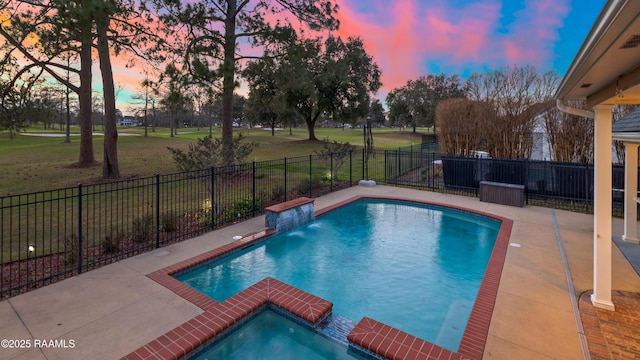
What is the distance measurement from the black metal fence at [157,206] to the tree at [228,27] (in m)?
2.41

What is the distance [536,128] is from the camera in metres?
12.9

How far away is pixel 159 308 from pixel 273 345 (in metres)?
1.67

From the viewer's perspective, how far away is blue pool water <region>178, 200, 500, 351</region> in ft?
15.4

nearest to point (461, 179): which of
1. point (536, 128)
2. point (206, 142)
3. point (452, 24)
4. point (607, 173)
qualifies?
point (536, 128)

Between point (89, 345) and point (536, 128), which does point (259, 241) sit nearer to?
point (89, 345)

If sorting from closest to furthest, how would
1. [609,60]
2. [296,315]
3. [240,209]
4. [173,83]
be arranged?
[609,60] → [296,315] → [240,209] → [173,83]

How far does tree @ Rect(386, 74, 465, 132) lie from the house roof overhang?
46.5m

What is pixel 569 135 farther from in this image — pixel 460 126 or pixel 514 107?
pixel 460 126

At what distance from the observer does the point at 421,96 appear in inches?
1972

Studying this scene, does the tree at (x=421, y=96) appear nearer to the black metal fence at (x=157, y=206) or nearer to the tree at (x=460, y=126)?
the tree at (x=460, y=126)

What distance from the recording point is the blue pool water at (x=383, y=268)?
4.69 metres

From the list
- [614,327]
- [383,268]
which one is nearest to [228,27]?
[383,268]

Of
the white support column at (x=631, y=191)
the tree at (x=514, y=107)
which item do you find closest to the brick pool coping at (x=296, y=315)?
the white support column at (x=631, y=191)

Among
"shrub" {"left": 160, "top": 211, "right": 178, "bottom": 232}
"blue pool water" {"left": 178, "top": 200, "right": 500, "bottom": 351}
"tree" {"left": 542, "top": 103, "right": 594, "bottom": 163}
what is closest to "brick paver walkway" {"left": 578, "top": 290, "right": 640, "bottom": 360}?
"blue pool water" {"left": 178, "top": 200, "right": 500, "bottom": 351}
